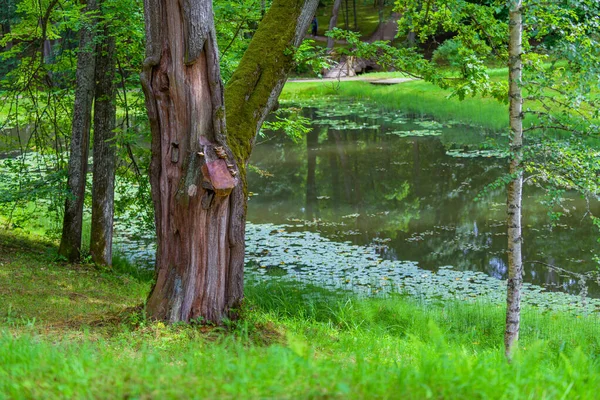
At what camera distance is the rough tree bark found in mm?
5867

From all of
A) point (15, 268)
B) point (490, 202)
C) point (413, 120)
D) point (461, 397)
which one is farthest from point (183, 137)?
point (413, 120)

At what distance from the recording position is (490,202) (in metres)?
15.1

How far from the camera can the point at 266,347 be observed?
5.11m

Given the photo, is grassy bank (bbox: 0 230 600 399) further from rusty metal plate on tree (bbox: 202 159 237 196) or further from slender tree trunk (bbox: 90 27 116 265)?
rusty metal plate on tree (bbox: 202 159 237 196)

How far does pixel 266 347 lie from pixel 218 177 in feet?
5.12

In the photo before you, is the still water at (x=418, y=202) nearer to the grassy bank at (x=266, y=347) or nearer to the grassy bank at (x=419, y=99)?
the grassy bank at (x=419, y=99)

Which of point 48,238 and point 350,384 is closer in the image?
point 350,384

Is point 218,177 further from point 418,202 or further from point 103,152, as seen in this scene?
point 418,202

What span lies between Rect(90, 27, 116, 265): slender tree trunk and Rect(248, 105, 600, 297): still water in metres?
2.81

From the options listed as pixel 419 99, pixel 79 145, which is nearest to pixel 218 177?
pixel 79 145

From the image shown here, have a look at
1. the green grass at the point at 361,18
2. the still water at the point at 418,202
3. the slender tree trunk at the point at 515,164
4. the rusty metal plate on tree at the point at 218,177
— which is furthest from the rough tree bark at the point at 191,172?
the green grass at the point at 361,18

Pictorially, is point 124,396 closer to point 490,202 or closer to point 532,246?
point 532,246

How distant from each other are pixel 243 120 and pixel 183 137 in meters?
0.98

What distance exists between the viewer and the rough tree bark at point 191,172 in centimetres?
587
